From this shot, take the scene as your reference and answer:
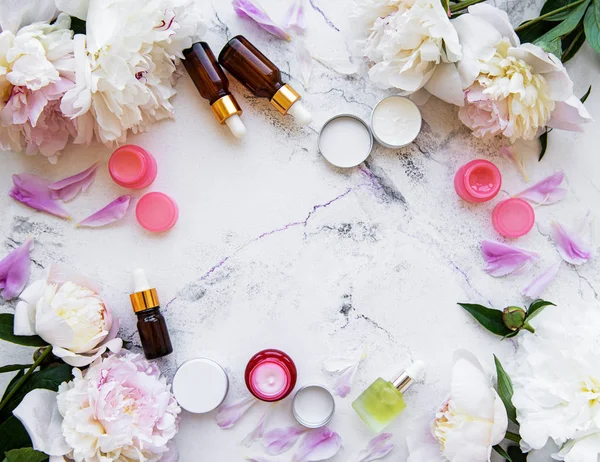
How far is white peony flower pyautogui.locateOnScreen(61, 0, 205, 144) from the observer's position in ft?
3.05

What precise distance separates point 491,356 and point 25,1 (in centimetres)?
104

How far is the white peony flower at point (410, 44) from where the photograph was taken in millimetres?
977

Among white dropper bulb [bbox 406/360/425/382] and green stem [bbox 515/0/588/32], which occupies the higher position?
green stem [bbox 515/0/588/32]

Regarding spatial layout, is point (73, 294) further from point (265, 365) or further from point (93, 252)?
point (265, 365)

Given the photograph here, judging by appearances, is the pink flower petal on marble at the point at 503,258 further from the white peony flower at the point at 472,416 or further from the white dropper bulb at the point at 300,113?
the white dropper bulb at the point at 300,113

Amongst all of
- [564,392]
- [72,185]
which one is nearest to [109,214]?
[72,185]

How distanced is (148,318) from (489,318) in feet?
2.08

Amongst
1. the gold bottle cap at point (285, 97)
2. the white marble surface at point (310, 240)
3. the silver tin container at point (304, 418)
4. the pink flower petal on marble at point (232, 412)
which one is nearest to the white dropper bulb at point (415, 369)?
the white marble surface at point (310, 240)

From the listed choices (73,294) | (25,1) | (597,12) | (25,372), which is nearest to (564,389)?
(597,12)

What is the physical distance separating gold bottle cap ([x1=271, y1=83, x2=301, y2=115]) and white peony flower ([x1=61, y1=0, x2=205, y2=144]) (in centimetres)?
18

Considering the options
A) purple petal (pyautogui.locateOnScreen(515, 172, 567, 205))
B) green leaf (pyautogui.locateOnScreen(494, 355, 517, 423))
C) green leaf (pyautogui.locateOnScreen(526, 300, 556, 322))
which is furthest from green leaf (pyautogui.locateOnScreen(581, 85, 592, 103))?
green leaf (pyautogui.locateOnScreen(494, 355, 517, 423))

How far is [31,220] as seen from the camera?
44.3 inches

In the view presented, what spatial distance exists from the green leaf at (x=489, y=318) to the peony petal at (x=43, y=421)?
748mm

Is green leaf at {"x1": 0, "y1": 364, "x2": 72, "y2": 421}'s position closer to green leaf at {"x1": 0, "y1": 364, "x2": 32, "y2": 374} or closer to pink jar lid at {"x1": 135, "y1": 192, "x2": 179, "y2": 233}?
green leaf at {"x1": 0, "y1": 364, "x2": 32, "y2": 374}
